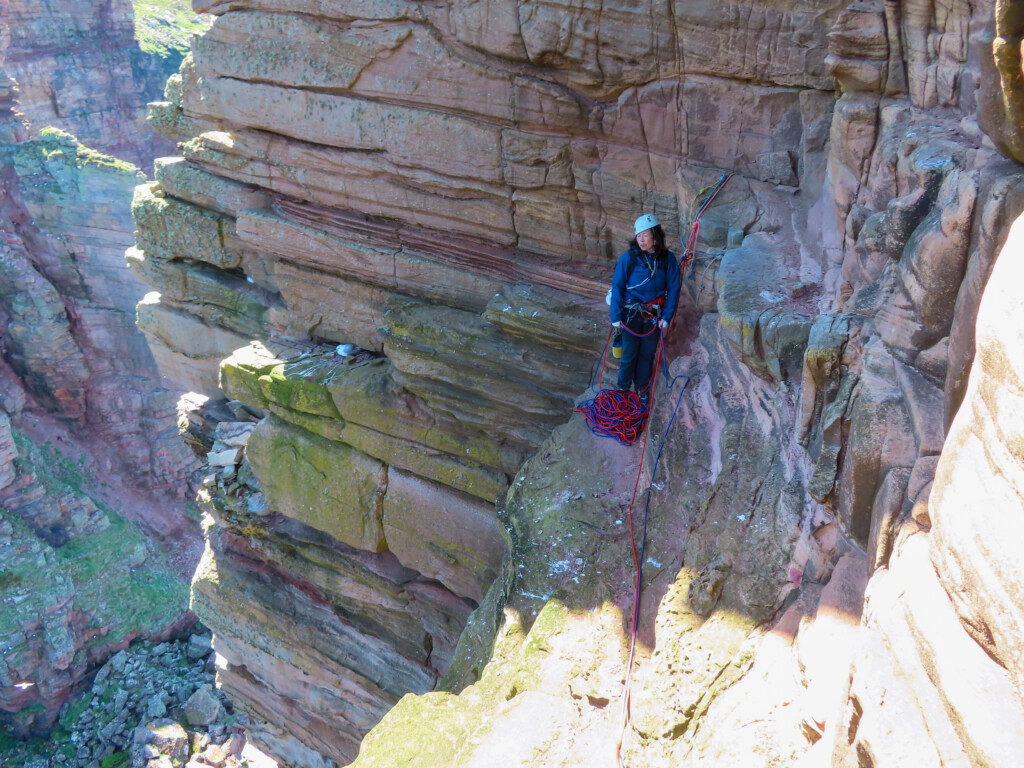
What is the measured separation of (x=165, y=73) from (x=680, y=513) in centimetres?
4039

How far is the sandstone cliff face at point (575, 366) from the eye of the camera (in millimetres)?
3906

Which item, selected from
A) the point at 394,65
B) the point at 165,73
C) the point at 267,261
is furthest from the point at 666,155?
the point at 165,73

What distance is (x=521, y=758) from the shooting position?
5.31 m

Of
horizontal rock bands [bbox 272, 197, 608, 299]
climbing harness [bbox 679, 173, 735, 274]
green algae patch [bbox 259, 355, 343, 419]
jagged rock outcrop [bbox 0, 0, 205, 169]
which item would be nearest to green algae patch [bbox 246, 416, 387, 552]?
green algae patch [bbox 259, 355, 343, 419]

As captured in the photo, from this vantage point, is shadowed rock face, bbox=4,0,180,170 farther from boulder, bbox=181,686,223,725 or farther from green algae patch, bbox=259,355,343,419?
green algae patch, bbox=259,355,343,419

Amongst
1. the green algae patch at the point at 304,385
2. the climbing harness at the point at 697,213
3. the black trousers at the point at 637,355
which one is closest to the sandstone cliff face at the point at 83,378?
the green algae patch at the point at 304,385

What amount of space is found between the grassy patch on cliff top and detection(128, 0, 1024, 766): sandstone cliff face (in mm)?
31986

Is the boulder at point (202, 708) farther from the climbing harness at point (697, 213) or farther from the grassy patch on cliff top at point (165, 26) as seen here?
the grassy patch on cliff top at point (165, 26)

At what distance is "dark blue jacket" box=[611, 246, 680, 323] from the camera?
7.17 m

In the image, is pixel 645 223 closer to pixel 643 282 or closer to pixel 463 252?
pixel 643 282

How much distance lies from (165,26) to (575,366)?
43154 millimetres

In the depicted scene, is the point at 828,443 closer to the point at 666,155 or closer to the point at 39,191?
the point at 666,155

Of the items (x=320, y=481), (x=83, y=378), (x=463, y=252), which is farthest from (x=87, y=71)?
(x=463, y=252)

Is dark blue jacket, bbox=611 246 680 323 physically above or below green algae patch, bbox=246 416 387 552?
above
